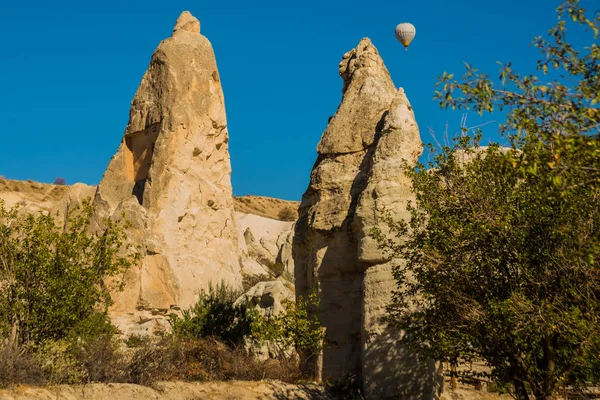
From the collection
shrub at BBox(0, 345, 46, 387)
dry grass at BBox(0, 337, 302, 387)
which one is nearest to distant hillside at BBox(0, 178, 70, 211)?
Answer: dry grass at BBox(0, 337, 302, 387)

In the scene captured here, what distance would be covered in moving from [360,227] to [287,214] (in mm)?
57399

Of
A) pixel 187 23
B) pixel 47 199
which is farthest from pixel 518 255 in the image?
pixel 47 199

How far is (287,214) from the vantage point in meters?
76.0

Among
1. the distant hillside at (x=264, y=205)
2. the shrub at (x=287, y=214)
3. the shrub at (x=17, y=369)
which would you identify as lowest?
the shrub at (x=17, y=369)

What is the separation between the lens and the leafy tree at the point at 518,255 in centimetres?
952

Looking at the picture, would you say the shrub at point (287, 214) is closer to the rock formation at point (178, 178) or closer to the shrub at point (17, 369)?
the rock formation at point (178, 178)

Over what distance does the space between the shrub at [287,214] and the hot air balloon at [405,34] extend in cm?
4371

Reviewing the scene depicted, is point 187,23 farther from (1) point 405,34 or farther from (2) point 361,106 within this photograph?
(2) point 361,106

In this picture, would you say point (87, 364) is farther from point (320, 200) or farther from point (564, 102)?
point (564, 102)

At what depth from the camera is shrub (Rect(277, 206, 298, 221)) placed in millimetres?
74250

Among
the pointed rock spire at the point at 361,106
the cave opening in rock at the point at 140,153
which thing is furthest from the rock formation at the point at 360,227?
the cave opening in rock at the point at 140,153

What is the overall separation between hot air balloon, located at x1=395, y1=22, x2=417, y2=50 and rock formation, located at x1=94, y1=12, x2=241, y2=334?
10.0 m

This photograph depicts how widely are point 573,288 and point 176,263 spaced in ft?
74.5

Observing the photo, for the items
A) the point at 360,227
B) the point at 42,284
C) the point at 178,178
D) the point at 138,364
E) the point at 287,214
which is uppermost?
the point at 287,214
